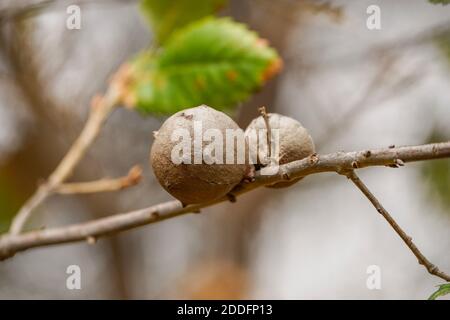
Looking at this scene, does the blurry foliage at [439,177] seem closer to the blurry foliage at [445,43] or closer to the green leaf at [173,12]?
the blurry foliage at [445,43]

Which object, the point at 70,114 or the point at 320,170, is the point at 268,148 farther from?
the point at 70,114

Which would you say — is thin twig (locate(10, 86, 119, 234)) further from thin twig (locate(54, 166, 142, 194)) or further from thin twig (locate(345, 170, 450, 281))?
thin twig (locate(345, 170, 450, 281))

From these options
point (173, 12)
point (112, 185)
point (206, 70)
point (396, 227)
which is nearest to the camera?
point (396, 227)

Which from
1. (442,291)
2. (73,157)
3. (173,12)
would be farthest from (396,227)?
(173,12)

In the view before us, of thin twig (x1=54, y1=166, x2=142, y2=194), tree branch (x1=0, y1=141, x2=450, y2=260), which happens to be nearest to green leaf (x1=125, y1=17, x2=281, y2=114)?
thin twig (x1=54, y1=166, x2=142, y2=194)

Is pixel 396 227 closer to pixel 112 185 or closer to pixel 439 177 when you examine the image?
pixel 112 185

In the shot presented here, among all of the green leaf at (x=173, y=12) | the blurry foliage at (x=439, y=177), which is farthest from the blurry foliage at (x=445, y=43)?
the green leaf at (x=173, y=12)
